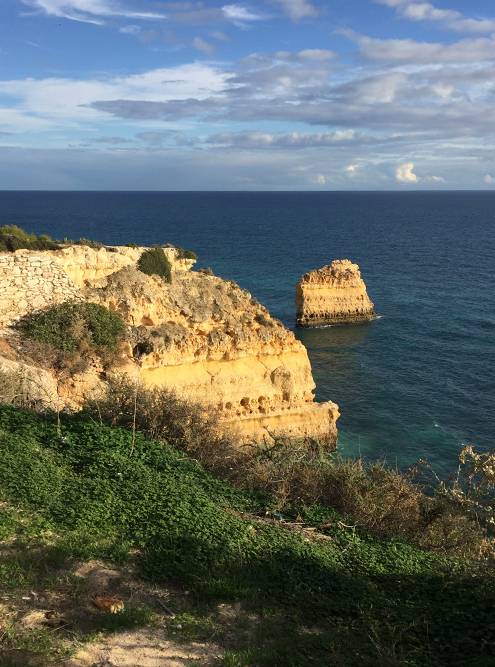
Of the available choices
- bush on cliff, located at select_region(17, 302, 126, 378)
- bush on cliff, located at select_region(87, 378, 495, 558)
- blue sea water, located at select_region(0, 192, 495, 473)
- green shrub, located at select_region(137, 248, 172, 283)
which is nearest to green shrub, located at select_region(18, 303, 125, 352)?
bush on cliff, located at select_region(17, 302, 126, 378)

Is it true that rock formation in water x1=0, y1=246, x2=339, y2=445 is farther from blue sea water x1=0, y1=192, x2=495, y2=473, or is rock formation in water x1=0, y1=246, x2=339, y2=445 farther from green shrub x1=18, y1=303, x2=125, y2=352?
blue sea water x1=0, y1=192, x2=495, y2=473

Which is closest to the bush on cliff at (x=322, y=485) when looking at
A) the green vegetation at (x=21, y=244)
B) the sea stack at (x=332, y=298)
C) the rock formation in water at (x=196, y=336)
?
the rock formation in water at (x=196, y=336)

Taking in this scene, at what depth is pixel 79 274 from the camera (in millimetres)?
21781

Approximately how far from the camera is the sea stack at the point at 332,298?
5234 centimetres

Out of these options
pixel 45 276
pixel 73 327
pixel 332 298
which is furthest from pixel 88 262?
pixel 332 298

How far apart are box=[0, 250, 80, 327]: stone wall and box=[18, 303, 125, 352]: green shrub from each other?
48 centimetres

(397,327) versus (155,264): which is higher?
(155,264)

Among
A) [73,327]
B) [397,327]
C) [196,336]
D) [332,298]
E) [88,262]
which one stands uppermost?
[88,262]

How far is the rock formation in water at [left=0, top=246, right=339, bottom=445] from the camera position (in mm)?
19812

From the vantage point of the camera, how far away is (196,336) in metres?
22.5

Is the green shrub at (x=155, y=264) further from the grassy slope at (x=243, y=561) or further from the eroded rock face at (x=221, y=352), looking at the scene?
the grassy slope at (x=243, y=561)

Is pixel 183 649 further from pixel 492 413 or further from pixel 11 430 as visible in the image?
pixel 492 413

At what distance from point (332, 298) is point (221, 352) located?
105ft

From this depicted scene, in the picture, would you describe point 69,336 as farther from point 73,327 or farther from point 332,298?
point 332,298
